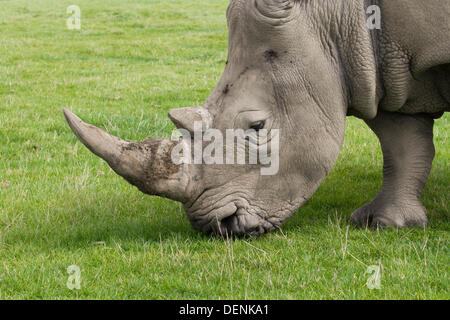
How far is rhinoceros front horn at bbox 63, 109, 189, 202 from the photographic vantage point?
4152 mm

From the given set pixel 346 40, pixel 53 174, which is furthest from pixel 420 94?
pixel 53 174

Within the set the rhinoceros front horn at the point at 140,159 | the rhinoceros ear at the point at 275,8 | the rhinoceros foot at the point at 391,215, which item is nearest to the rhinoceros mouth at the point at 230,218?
the rhinoceros front horn at the point at 140,159

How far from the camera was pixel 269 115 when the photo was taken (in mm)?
4594

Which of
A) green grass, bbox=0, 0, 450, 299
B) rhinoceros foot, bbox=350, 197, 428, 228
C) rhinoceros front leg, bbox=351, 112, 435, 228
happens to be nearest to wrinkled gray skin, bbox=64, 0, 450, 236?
green grass, bbox=0, 0, 450, 299

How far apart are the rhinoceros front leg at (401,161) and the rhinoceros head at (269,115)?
92cm

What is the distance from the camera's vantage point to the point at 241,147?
14.9ft

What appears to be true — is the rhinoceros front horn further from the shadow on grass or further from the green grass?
the shadow on grass

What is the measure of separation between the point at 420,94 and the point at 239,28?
4.73 feet

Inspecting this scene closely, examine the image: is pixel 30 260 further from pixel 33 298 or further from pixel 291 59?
pixel 291 59

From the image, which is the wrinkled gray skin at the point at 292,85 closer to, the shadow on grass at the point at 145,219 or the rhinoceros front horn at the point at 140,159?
the rhinoceros front horn at the point at 140,159

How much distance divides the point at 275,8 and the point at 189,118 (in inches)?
36.2

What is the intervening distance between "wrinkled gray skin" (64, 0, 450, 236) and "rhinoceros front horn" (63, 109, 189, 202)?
0.6 inches

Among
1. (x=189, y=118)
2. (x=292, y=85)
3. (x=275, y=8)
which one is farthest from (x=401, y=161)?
(x=189, y=118)

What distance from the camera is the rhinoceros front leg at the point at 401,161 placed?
5398mm
